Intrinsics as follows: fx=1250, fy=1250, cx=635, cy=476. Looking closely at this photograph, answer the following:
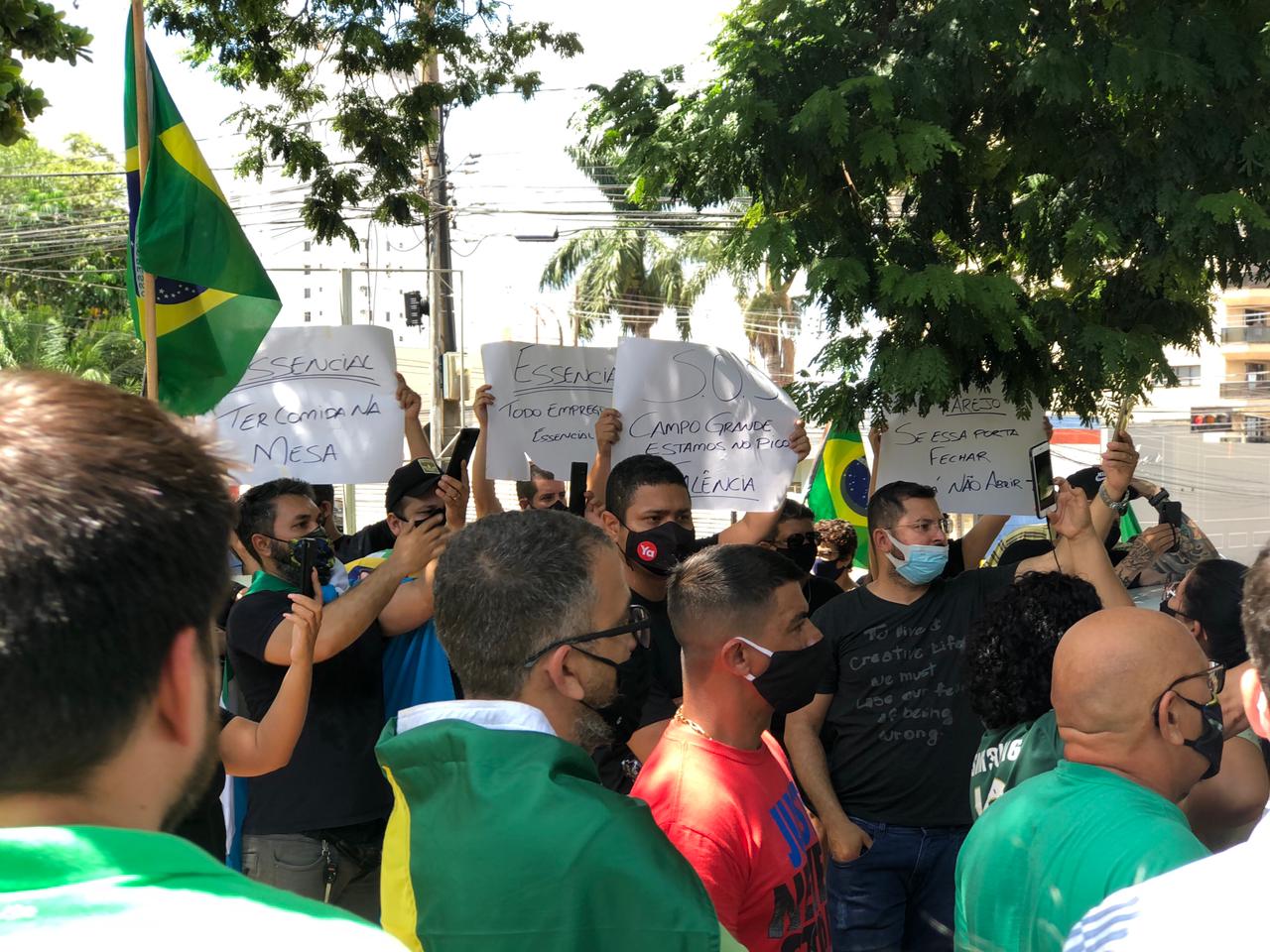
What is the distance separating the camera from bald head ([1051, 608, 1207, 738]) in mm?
2424

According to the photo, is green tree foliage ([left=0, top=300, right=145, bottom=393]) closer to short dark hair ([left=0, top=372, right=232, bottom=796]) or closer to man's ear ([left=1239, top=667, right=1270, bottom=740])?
man's ear ([left=1239, top=667, right=1270, bottom=740])

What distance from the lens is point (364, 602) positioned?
3684 millimetres

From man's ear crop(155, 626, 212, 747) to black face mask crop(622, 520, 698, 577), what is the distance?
2.99m

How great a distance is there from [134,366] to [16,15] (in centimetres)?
2855

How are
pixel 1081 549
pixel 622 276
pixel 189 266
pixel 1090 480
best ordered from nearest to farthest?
1. pixel 1081 549
2. pixel 189 266
3. pixel 1090 480
4. pixel 622 276

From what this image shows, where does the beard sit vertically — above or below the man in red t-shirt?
above

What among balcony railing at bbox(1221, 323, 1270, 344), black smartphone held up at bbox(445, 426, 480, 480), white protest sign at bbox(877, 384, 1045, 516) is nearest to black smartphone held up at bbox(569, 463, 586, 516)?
black smartphone held up at bbox(445, 426, 480, 480)

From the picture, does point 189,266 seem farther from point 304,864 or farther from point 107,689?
point 107,689

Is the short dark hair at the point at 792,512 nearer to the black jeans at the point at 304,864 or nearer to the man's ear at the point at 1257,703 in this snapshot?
the black jeans at the point at 304,864

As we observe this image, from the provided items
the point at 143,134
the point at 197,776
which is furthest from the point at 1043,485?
the point at 197,776

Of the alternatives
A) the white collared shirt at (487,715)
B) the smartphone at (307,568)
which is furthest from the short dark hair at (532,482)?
the white collared shirt at (487,715)

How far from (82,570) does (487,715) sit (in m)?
1.19

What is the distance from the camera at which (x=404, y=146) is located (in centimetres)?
755

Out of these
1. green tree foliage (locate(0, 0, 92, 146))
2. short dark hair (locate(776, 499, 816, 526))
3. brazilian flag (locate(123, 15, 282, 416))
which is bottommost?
short dark hair (locate(776, 499, 816, 526))
